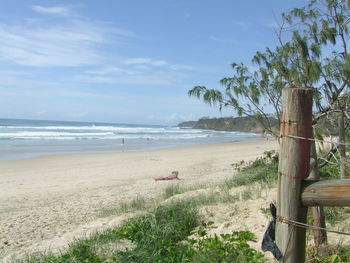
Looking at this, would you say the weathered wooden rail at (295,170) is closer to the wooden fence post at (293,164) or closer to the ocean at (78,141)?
the wooden fence post at (293,164)

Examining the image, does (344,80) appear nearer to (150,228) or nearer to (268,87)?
(268,87)

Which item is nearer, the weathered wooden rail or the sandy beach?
the weathered wooden rail

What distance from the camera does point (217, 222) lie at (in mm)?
5098

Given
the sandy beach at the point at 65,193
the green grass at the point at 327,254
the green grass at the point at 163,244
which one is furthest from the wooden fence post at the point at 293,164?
the sandy beach at the point at 65,193

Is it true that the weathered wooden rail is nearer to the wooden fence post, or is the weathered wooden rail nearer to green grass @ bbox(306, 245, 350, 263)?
the wooden fence post

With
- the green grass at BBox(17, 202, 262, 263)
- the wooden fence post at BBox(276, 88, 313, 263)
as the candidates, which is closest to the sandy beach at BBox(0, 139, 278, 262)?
the green grass at BBox(17, 202, 262, 263)

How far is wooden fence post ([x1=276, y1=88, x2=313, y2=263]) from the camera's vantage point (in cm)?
243

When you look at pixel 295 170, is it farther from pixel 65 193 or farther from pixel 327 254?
pixel 65 193

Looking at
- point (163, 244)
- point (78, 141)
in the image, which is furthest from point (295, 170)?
point (78, 141)

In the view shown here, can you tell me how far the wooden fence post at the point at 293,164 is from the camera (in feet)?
7.98

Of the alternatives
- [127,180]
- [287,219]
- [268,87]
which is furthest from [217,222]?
[127,180]

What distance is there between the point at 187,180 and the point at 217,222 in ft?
22.2

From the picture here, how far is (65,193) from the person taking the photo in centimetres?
1015

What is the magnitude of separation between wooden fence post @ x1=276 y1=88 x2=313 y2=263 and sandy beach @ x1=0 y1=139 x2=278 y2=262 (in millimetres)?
3729
